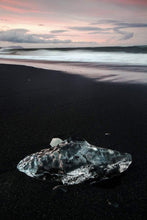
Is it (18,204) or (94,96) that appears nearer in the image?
(18,204)

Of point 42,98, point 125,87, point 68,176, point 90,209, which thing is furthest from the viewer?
point 125,87

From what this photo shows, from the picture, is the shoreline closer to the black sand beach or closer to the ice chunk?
the black sand beach

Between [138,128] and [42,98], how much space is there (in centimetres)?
262

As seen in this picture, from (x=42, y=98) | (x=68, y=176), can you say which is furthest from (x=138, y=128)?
(x=42, y=98)

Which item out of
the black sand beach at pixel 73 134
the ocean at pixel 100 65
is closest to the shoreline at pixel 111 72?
the ocean at pixel 100 65

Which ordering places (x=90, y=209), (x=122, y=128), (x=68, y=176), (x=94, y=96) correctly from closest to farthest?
(x=90, y=209) < (x=68, y=176) < (x=122, y=128) < (x=94, y=96)

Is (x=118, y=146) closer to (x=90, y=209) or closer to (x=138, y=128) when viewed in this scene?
(x=138, y=128)

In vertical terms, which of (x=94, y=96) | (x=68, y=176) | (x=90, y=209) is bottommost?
(x=90, y=209)

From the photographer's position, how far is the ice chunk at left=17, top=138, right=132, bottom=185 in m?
1.95

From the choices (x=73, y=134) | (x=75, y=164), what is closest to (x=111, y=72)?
(x=73, y=134)

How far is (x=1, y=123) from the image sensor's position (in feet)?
11.3

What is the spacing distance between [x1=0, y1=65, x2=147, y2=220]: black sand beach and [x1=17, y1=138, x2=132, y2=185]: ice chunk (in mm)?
79

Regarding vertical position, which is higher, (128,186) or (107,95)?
(107,95)

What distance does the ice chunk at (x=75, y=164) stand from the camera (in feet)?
6.39
